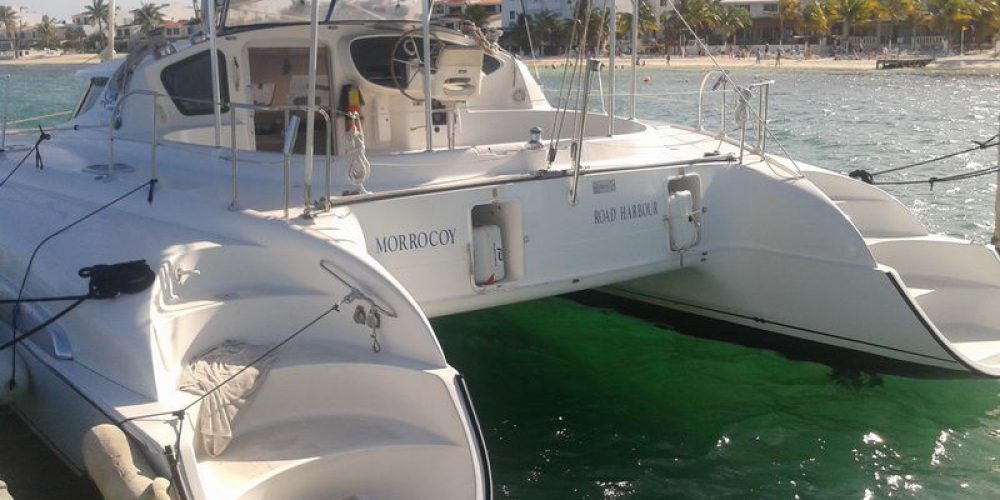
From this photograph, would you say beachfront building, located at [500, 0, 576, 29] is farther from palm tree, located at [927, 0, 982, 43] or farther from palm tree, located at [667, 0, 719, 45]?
palm tree, located at [927, 0, 982, 43]

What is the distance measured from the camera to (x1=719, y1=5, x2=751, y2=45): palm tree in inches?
2857

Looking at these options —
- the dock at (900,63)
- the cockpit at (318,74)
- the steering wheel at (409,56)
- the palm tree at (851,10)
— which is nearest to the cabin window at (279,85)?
the cockpit at (318,74)

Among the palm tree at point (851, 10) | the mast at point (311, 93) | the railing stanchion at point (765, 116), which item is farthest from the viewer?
the palm tree at point (851, 10)

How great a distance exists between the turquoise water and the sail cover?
2473 millimetres

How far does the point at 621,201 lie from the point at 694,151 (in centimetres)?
94

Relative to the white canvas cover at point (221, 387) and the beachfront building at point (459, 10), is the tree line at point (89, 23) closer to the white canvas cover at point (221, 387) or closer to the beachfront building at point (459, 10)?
the beachfront building at point (459, 10)

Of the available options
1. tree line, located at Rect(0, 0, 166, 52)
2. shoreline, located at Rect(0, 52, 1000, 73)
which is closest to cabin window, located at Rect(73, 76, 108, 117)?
tree line, located at Rect(0, 0, 166, 52)

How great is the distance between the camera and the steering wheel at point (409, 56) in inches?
283

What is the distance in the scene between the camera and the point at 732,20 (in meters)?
72.6

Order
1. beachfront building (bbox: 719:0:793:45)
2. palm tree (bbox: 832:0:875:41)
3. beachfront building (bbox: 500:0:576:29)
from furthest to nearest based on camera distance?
beachfront building (bbox: 719:0:793:45)
palm tree (bbox: 832:0:875:41)
beachfront building (bbox: 500:0:576:29)

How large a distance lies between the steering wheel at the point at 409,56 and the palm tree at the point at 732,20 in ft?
224

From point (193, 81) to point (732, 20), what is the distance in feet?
229

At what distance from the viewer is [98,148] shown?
726 cm

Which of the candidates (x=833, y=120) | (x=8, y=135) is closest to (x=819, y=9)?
(x=833, y=120)
